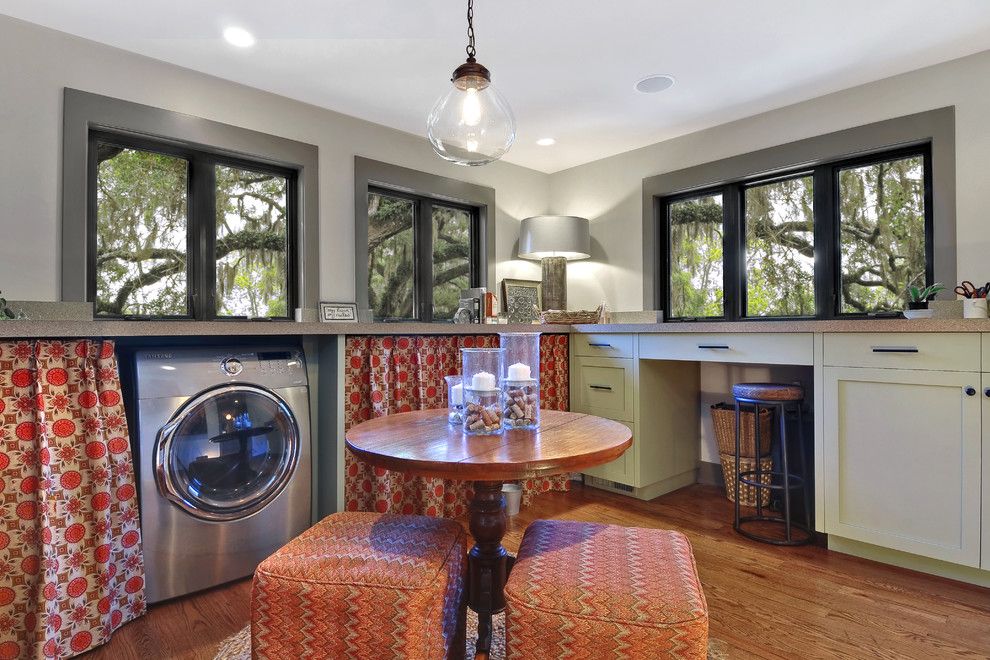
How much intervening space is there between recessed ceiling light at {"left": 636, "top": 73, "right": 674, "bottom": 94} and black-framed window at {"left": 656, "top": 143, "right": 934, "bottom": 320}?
912mm

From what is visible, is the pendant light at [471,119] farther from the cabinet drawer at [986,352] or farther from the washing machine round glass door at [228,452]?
the cabinet drawer at [986,352]

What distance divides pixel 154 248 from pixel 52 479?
1.40 meters

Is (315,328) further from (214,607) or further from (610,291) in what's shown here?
(610,291)

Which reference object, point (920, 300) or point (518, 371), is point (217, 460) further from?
point (920, 300)

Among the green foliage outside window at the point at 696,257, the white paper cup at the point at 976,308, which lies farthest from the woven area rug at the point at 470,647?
the green foliage outside window at the point at 696,257

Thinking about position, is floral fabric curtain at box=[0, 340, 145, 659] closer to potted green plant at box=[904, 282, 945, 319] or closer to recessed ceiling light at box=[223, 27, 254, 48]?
recessed ceiling light at box=[223, 27, 254, 48]

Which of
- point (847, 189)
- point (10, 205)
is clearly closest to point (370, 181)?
point (10, 205)

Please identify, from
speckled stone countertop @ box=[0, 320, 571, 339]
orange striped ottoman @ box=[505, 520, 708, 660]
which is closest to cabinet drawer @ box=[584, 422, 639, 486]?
speckled stone countertop @ box=[0, 320, 571, 339]

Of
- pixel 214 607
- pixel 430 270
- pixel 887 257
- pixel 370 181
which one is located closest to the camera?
pixel 214 607

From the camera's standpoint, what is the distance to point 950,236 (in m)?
2.59

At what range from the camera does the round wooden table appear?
1155 millimetres

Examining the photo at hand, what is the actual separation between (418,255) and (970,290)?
→ 118 inches

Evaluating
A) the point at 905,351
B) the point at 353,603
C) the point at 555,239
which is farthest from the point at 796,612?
the point at 555,239

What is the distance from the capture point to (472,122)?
161 cm
